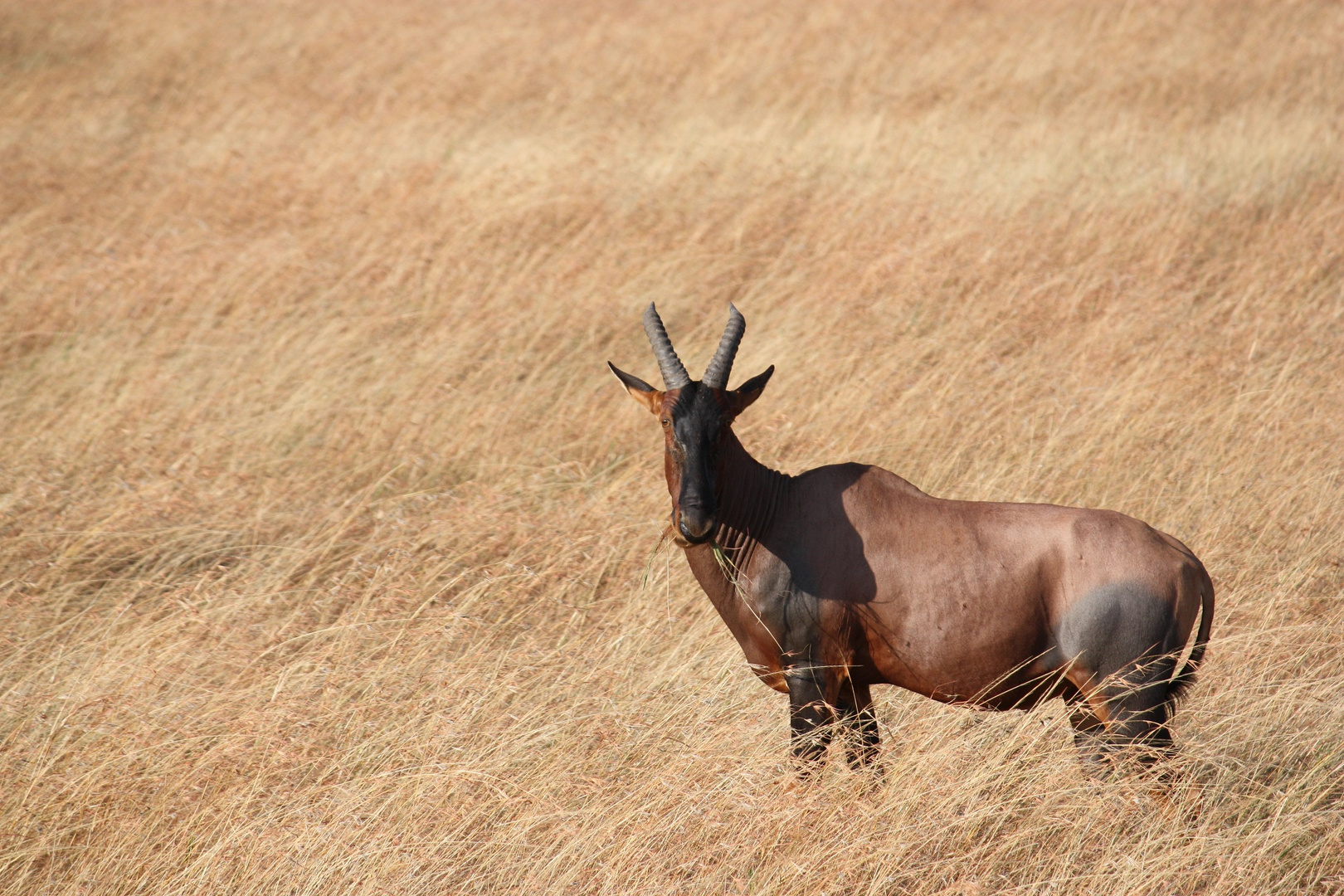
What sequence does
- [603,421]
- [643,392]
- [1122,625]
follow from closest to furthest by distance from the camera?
1. [1122,625]
2. [643,392]
3. [603,421]

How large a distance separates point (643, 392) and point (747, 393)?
1.61 ft

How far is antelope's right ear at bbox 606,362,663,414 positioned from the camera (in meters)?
4.95

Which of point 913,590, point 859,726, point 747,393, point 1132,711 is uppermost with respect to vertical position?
point 747,393

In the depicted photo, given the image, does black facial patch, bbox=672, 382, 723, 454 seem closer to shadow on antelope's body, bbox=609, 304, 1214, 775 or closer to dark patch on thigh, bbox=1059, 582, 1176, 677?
shadow on antelope's body, bbox=609, 304, 1214, 775

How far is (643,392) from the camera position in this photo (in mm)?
5074

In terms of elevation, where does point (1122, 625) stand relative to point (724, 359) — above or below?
below

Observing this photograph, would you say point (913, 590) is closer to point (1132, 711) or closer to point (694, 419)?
point (1132, 711)

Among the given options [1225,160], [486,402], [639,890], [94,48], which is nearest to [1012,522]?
[639,890]

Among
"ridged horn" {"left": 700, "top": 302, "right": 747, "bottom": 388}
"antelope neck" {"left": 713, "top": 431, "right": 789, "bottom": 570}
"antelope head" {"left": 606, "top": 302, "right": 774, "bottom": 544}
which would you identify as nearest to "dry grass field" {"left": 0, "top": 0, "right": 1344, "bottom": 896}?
"antelope neck" {"left": 713, "top": 431, "right": 789, "bottom": 570}

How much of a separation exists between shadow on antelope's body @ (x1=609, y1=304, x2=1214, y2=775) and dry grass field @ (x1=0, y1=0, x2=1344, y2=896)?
302 mm

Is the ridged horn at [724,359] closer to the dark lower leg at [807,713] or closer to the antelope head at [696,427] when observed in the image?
the antelope head at [696,427]

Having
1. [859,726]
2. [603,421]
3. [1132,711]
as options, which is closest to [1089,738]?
[1132,711]

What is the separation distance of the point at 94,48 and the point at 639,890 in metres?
19.4

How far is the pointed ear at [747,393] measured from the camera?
4867mm
